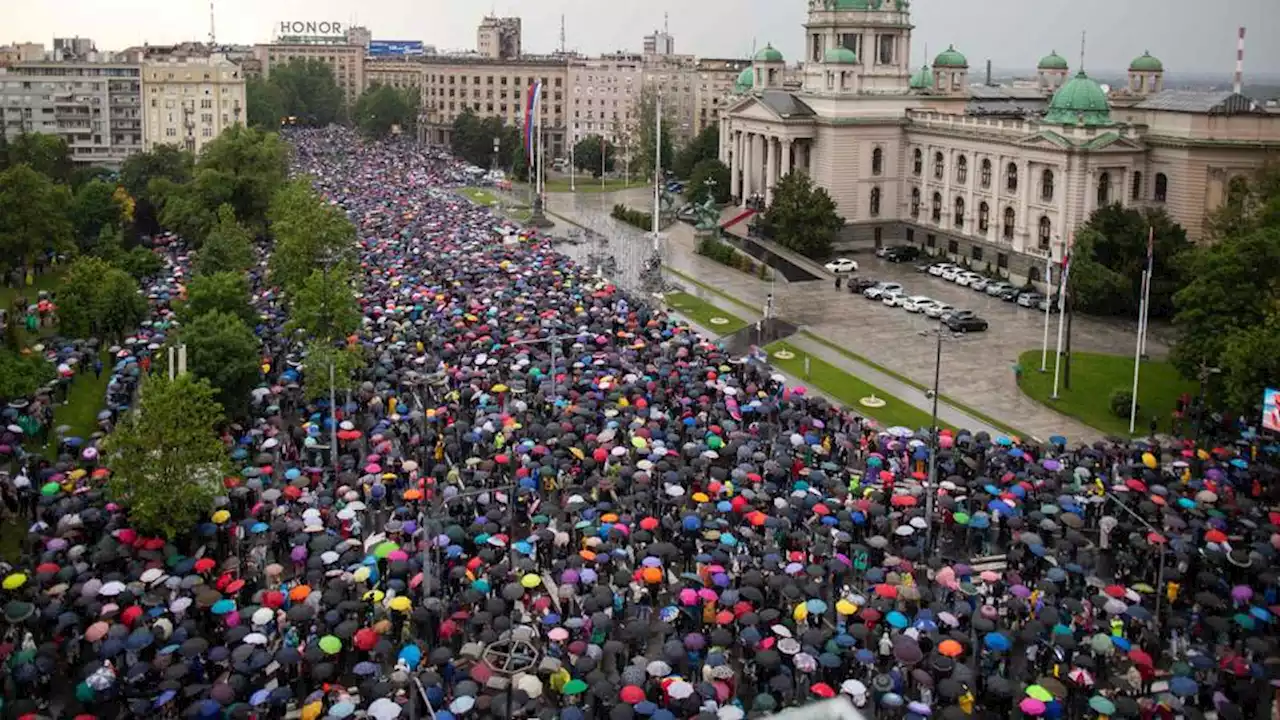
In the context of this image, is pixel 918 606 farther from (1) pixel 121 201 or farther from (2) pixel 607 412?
(1) pixel 121 201

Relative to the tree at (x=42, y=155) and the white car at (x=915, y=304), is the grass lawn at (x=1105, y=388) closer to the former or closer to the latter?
the white car at (x=915, y=304)

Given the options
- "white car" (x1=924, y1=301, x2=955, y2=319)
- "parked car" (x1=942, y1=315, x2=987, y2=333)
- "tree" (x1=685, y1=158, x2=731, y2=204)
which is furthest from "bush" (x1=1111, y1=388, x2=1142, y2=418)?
"tree" (x1=685, y1=158, x2=731, y2=204)

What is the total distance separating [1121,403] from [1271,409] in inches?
456

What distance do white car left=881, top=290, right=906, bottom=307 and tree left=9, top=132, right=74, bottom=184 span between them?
67823 mm

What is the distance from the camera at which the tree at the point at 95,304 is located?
195 ft

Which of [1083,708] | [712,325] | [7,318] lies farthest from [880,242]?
[1083,708]

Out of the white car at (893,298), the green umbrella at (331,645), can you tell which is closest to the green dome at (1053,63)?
the white car at (893,298)

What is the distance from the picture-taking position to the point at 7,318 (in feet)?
194

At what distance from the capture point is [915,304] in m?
74.2

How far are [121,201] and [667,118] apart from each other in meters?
88.3

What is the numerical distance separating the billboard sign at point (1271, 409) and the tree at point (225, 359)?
37.6 metres

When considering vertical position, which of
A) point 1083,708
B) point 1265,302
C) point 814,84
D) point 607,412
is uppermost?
point 814,84

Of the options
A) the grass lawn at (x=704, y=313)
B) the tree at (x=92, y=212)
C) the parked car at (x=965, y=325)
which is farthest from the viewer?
the tree at (x=92, y=212)

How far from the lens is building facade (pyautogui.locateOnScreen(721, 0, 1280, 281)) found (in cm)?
7775
